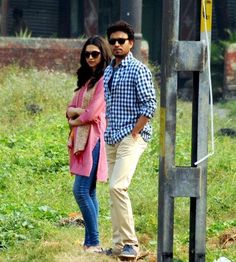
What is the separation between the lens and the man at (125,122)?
26.5 feet

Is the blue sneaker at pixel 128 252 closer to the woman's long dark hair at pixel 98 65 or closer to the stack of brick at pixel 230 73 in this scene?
the woman's long dark hair at pixel 98 65

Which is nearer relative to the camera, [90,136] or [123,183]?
[123,183]

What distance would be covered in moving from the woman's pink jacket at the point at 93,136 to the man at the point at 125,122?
0.28 meters

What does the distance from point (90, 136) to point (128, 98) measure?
2.07ft

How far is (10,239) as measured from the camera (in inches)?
352

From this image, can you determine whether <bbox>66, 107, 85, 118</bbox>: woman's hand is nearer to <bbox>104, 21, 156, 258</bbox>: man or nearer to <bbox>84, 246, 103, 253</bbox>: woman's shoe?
<bbox>104, 21, 156, 258</bbox>: man

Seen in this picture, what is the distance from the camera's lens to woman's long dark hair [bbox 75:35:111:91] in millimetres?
8508

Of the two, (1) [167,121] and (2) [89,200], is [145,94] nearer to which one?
(2) [89,200]

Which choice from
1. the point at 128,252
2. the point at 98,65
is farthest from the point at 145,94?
the point at 128,252

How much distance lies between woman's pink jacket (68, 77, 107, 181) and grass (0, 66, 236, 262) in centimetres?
64

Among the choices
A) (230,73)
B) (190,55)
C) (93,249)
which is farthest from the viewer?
→ (230,73)

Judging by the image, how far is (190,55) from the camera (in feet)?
21.9

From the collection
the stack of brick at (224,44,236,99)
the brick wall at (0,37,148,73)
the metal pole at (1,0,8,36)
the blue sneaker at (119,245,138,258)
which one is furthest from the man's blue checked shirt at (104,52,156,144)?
the metal pole at (1,0,8,36)

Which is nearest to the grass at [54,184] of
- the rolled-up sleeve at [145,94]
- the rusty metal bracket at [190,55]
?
the rolled-up sleeve at [145,94]
